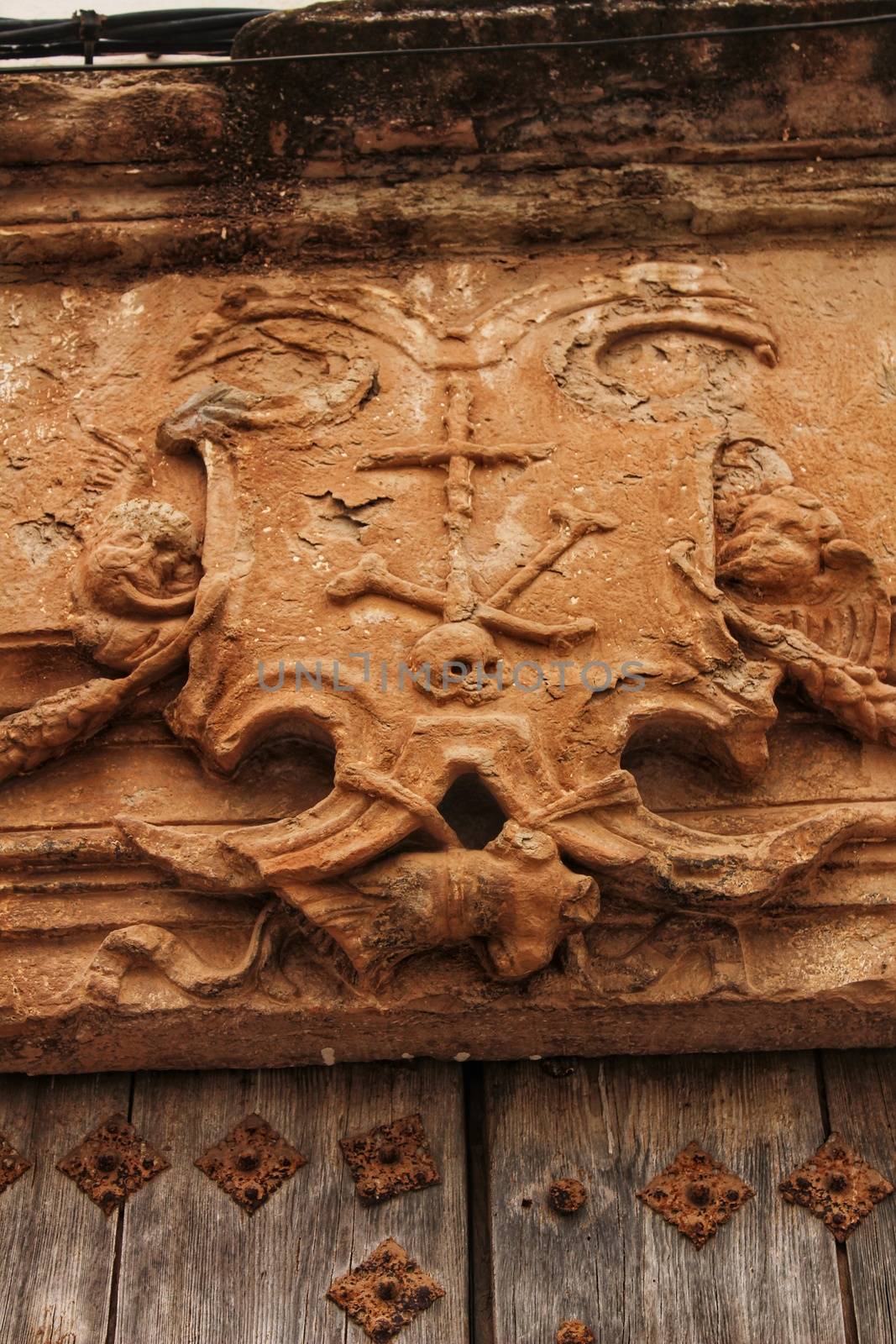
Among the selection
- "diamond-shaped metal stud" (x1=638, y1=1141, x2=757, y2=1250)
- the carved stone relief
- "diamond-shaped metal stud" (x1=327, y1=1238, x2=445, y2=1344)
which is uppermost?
the carved stone relief

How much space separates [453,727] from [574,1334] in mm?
831

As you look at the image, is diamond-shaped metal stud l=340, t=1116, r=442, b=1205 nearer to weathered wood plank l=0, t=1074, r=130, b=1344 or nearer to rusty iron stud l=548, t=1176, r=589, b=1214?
rusty iron stud l=548, t=1176, r=589, b=1214

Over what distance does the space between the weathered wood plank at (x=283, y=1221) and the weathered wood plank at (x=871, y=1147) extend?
1.78 feet

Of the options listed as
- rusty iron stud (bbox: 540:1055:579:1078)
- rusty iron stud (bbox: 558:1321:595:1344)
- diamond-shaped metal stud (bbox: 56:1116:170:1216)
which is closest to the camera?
rusty iron stud (bbox: 558:1321:595:1344)

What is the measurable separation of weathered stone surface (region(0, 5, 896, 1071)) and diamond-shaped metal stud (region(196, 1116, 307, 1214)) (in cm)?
11

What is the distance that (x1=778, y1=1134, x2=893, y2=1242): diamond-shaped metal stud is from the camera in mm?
1796

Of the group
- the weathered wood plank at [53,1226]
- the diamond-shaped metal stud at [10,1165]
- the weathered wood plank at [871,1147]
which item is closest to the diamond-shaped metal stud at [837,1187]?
the weathered wood plank at [871,1147]

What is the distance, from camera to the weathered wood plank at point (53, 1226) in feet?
5.72

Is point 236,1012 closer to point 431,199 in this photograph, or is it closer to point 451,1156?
point 451,1156

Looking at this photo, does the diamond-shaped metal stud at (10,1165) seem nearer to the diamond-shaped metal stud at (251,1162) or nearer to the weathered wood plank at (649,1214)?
the diamond-shaped metal stud at (251,1162)

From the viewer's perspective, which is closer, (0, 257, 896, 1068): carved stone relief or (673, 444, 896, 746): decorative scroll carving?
(0, 257, 896, 1068): carved stone relief

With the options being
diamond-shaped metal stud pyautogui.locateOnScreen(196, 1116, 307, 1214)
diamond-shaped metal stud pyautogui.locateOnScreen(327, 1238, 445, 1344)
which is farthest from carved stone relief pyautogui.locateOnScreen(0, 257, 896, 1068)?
diamond-shaped metal stud pyautogui.locateOnScreen(327, 1238, 445, 1344)

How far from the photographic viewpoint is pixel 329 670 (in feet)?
6.08

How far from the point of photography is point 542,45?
7.47 ft
